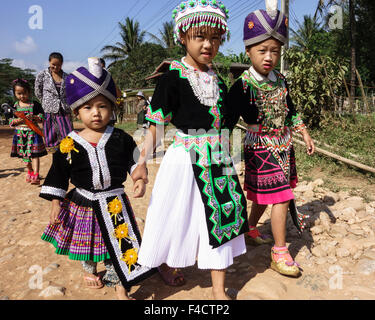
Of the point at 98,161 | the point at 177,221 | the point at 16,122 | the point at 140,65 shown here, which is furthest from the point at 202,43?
the point at 140,65

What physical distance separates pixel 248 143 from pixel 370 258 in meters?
1.48

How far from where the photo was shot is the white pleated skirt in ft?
7.02

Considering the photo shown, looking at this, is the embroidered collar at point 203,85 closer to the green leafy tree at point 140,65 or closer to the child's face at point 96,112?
the child's face at point 96,112

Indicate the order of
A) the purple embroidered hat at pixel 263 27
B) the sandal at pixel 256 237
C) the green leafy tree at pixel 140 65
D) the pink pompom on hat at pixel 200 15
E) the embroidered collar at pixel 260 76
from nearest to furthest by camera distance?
the pink pompom on hat at pixel 200 15 < the purple embroidered hat at pixel 263 27 < the embroidered collar at pixel 260 76 < the sandal at pixel 256 237 < the green leafy tree at pixel 140 65

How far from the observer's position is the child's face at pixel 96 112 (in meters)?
2.14

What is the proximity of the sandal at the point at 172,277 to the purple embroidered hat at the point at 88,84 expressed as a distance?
145cm

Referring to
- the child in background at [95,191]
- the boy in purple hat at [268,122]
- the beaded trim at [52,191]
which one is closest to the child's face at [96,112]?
the child in background at [95,191]

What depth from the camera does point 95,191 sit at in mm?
2260

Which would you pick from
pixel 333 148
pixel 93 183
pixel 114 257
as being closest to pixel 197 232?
pixel 114 257

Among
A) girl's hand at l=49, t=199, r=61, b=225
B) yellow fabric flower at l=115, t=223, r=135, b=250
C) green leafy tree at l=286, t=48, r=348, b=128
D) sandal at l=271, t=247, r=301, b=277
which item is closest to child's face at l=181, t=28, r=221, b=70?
yellow fabric flower at l=115, t=223, r=135, b=250

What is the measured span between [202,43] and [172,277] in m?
1.80

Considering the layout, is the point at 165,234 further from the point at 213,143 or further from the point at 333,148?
the point at 333,148

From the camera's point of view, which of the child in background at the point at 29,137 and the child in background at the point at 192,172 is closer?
the child in background at the point at 192,172

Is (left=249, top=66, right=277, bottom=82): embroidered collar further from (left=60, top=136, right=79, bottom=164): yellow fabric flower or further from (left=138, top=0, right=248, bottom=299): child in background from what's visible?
(left=60, top=136, right=79, bottom=164): yellow fabric flower
